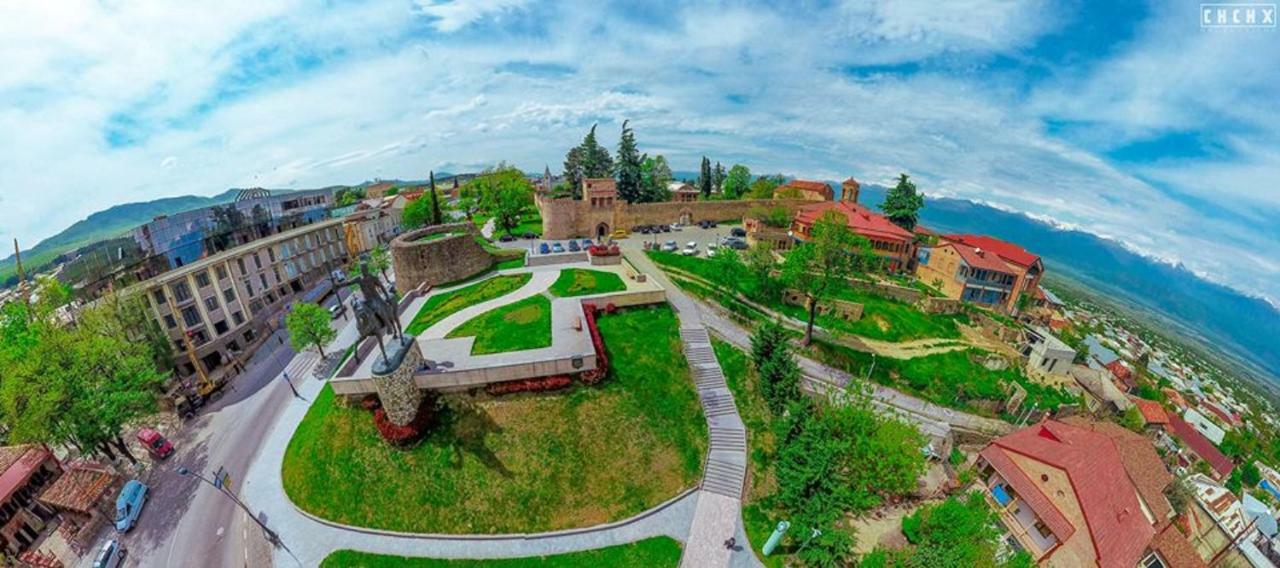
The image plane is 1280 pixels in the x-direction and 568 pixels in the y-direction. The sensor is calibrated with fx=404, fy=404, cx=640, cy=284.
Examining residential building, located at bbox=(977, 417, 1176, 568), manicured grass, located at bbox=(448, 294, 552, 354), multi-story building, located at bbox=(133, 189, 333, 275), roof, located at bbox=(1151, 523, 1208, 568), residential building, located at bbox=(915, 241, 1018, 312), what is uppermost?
multi-story building, located at bbox=(133, 189, 333, 275)

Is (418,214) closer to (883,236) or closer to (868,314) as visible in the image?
(868,314)

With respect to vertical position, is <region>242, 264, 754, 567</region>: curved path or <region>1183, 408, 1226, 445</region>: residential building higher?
<region>242, 264, 754, 567</region>: curved path

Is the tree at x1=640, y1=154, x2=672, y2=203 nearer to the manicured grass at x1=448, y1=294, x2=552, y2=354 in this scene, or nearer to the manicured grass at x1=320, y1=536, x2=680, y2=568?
the manicured grass at x1=448, y1=294, x2=552, y2=354

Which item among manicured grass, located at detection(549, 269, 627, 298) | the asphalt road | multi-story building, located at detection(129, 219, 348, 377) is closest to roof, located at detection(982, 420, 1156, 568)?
manicured grass, located at detection(549, 269, 627, 298)

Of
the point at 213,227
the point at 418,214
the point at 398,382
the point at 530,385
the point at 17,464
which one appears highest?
the point at 213,227

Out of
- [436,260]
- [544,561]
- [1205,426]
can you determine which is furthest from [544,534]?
[1205,426]

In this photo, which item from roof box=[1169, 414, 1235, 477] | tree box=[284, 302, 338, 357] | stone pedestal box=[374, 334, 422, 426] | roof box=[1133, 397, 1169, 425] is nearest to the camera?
stone pedestal box=[374, 334, 422, 426]
